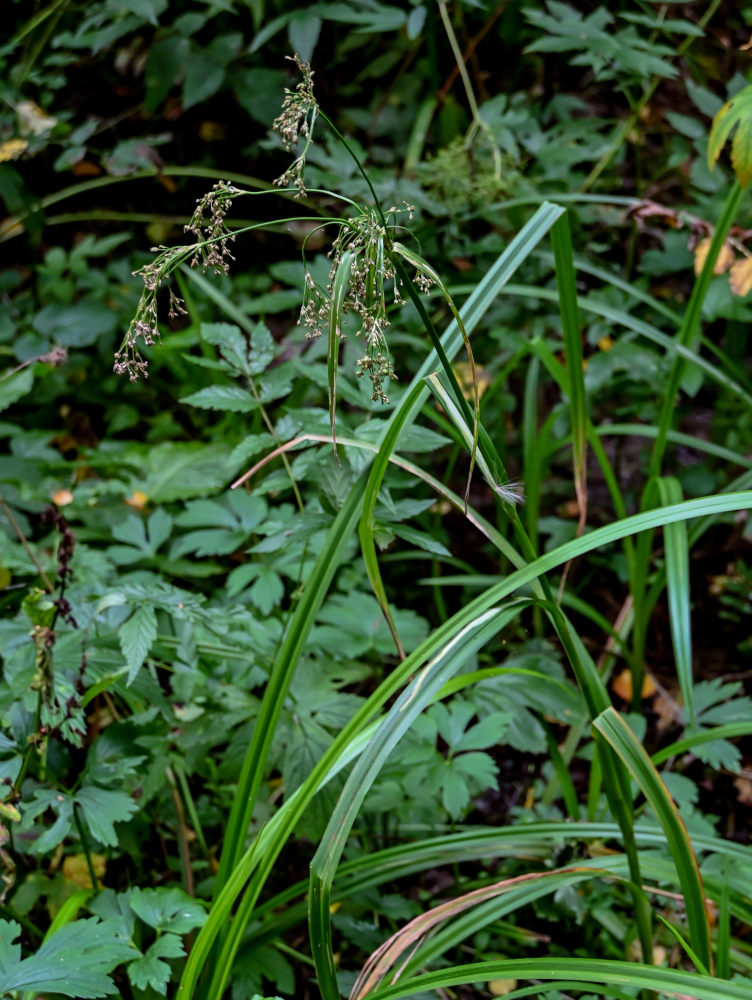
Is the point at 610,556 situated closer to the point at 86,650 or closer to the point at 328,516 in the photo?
the point at 328,516

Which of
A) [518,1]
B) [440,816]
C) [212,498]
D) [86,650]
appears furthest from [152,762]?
[518,1]

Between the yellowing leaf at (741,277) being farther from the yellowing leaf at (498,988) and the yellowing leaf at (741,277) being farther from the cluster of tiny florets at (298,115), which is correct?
the yellowing leaf at (498,988)

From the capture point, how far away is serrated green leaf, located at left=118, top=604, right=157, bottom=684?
3.40ft

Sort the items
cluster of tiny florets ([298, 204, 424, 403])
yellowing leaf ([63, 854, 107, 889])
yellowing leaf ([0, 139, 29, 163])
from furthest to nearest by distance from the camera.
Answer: yellowing leaf ([0, 139, 29, 163])
yellowing leaf ([63, 854, 107, 889])
cluster of tiny florets ([298, 204, 424, 403])

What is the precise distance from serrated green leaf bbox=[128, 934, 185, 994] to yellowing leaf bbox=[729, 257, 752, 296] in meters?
1.53

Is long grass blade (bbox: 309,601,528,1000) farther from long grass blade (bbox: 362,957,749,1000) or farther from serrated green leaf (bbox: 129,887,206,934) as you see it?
serrated green leaf (bbox: 129,887,206,934)

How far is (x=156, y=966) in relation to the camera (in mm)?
969

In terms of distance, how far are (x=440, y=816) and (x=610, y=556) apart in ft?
2.79

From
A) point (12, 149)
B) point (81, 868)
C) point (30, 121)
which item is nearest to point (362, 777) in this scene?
point (81, 868)

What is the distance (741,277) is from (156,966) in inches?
62.7

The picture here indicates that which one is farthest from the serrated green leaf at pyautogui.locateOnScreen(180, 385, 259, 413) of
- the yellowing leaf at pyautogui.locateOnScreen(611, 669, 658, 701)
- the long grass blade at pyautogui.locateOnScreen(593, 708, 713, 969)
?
the yellowing leaf at pyautogui.locateOnScreen(611, 669, 658, 701)

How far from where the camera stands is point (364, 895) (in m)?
1.28

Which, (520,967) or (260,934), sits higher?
(520,967)

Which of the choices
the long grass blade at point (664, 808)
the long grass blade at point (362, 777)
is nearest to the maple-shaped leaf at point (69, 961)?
the long grass blade at point (362, 777)
